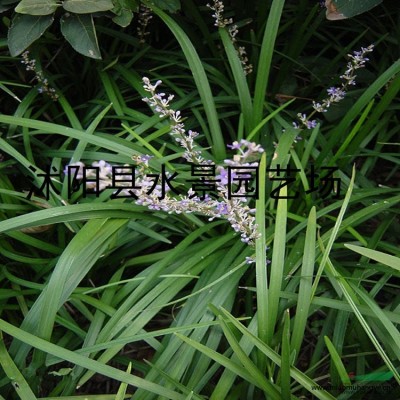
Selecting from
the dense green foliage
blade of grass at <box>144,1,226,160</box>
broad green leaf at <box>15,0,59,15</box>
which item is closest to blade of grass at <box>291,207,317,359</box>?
the dense green foliage

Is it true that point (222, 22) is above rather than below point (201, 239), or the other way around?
above

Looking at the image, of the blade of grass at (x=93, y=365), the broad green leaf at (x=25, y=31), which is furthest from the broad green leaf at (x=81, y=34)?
the blade of grass at (x=93, y=365)

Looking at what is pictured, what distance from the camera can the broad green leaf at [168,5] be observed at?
225 cm

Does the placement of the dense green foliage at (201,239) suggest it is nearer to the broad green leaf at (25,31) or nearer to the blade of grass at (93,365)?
the blade of grass at (93,365)

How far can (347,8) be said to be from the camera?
6.73 ft

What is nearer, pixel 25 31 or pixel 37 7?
pixel 37 7

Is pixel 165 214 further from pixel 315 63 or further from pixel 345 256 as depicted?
pixel 315 63

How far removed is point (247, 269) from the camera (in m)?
2.12

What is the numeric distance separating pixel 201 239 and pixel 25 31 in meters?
1.13

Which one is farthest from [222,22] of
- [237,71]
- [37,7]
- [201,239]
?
[201,239]

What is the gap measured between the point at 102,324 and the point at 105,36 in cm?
166

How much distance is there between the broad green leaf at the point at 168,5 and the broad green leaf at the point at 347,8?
0.65 metres

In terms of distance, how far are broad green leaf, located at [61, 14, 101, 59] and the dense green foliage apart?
0.12 metres

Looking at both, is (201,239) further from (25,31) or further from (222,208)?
(25,31)
